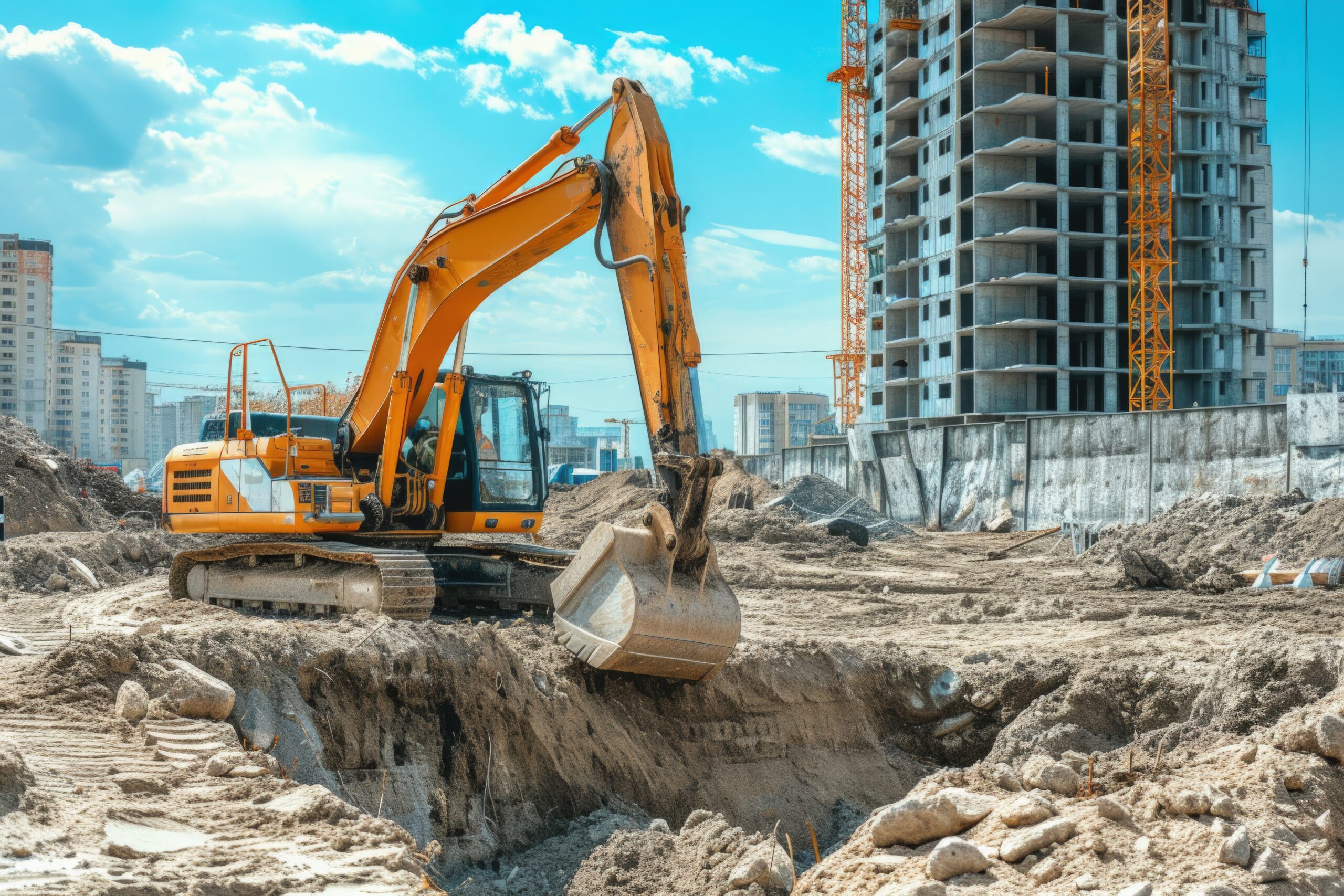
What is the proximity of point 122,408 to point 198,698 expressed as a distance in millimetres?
122598

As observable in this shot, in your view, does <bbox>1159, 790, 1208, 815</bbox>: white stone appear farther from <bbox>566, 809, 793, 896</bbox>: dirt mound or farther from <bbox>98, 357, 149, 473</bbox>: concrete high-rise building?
<bbox>98, 357, 149, 473</bbox>: concrete high-rise building

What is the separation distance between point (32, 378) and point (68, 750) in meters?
92.7

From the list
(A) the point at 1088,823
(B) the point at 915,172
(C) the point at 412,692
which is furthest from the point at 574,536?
(B) the point at 915,172

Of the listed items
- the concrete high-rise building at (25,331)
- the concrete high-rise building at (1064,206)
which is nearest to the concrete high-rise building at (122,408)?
the concrete high-rise building at (25,331)

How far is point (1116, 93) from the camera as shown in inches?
1805

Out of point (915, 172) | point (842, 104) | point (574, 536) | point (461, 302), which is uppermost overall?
Answer: point (842, 104)

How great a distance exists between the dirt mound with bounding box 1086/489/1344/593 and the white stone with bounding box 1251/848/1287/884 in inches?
482

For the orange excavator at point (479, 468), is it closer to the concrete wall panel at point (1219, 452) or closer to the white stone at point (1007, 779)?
the white stone at point (1007, 779)

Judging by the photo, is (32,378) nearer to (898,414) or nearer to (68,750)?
(898,414)

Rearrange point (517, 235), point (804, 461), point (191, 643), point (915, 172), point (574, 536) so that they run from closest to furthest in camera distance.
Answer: point (191, 643)
point (517, 235)
point (574, 536)
point (804, 461)
point (915, 172)

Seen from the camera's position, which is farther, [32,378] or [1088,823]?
[32,378]

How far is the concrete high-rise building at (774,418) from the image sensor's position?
125125 mm

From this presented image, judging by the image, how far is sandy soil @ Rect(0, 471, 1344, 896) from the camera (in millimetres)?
4219

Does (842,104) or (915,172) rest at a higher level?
(842,104)
